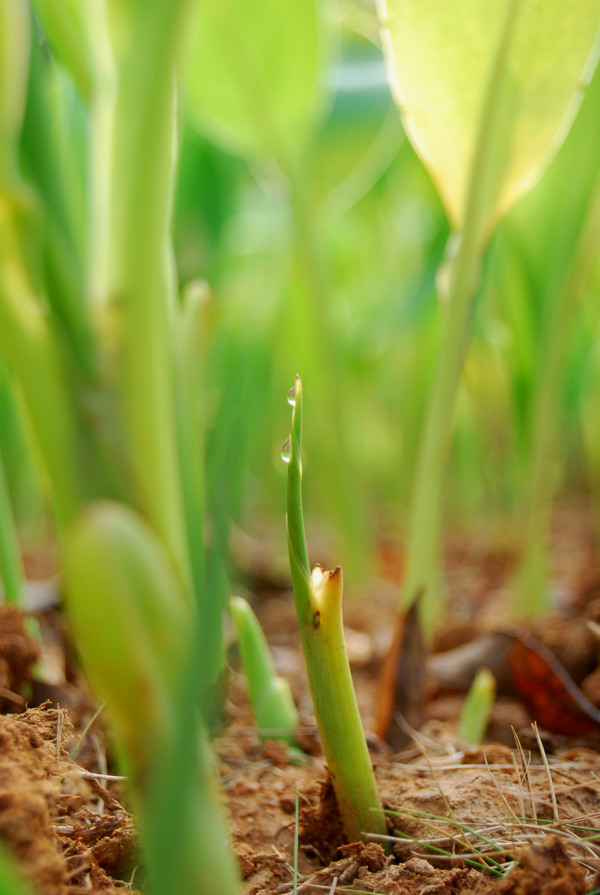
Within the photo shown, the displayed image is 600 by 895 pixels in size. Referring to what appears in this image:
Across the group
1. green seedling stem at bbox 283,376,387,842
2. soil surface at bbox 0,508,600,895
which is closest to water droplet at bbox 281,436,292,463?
green seedling stem at bbox 283,376,387,842

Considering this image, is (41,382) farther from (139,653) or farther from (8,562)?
(8,562)

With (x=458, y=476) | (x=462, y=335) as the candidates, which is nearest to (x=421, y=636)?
(x=462, y=335)

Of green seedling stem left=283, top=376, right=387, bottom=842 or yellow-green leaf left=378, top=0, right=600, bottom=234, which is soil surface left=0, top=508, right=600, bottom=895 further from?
yellow-green leaf left=378, top=0, right=600, bottom=234

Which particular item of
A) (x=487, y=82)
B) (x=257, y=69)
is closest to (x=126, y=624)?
(x=487, y=82)

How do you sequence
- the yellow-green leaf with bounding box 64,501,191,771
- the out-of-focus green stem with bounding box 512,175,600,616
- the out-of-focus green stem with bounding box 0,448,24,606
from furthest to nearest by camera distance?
the out-of-focus green stem with bounding box 512,175,600,616
the out-of-focus green stem with bounding box 0,448,24,606
the yellow-green leaf with bounding box 64,501,191,771

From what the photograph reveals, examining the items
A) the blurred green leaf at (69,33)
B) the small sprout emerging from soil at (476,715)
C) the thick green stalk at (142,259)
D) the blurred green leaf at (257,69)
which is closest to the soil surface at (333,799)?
the small sprout emerging from soil at (476,715)

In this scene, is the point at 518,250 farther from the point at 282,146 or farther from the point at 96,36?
the point at 96,36

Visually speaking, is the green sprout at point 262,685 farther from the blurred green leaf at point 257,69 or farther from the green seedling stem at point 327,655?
the blurred green leaf at point 257,69
